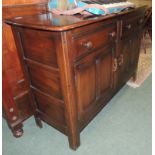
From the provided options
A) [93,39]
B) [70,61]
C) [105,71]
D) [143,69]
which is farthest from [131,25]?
[143,69]

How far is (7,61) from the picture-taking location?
1.19m

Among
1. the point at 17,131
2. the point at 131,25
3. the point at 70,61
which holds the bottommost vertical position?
the point at 17,131

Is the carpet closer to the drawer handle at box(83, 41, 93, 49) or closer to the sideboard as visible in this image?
the sideboard

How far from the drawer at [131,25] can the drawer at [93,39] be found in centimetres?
17

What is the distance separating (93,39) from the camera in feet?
3.29

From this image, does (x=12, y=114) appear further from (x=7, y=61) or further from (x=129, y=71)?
(x=129, y=71)

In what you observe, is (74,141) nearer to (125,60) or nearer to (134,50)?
(125,60)

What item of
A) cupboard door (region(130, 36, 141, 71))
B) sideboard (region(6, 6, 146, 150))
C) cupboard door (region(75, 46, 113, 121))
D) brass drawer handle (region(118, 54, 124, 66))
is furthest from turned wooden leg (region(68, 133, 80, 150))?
cupboard door (region(130, 36, 141, 71))

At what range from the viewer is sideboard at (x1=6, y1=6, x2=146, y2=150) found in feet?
2.78

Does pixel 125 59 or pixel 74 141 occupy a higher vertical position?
pixel 125 59

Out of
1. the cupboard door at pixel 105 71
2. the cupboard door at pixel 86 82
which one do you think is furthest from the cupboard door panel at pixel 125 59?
the cupboard door at pixel 86 82

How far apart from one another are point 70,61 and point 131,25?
0.89m

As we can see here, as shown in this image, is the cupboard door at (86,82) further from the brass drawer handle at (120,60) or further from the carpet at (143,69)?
the carpet at (143,69)

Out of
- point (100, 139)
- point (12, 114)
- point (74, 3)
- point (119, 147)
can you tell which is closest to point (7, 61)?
point (12, 114)
